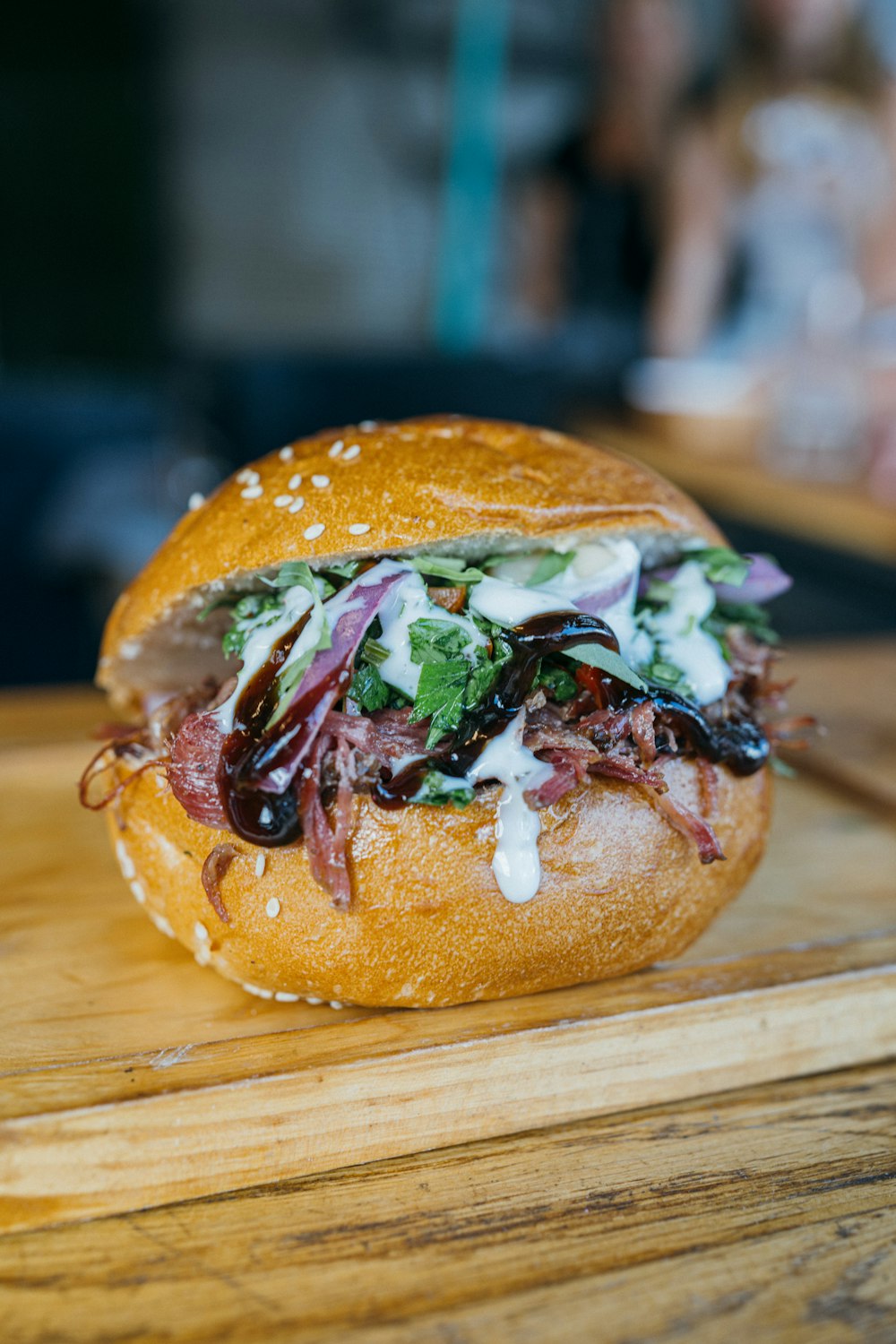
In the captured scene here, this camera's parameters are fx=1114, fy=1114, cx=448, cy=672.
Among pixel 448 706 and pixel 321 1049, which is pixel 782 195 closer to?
pixel 448 706

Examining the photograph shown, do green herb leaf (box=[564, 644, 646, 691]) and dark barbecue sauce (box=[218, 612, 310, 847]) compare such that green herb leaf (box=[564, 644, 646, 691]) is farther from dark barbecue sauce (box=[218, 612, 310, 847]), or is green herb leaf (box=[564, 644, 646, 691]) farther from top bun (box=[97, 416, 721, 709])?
dark barbecue sauce (box=[218, 612, 310, 847])

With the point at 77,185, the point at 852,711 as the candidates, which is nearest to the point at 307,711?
the point at 852,711

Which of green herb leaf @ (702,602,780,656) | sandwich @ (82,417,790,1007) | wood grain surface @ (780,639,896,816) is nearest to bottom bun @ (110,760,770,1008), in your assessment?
sandwich @ (82,417,790,1007)

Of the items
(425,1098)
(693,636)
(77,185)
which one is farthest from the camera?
(77,185)

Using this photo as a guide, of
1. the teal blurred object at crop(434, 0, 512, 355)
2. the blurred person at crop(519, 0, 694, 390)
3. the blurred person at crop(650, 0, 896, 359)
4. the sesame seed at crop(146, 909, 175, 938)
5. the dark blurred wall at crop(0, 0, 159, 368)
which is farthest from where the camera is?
the blurred person at crop(519, 0, 694, 390)

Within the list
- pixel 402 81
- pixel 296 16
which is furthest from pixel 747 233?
pixel 296 16

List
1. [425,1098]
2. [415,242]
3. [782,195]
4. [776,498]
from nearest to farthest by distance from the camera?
[425,1098], [776,498], [782,195], [415,242]

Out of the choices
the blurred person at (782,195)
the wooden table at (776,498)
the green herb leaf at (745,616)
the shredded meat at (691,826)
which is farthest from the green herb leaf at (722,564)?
the blurred person at (782,195)

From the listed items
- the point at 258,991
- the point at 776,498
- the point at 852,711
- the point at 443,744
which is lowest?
the point at 776,498
